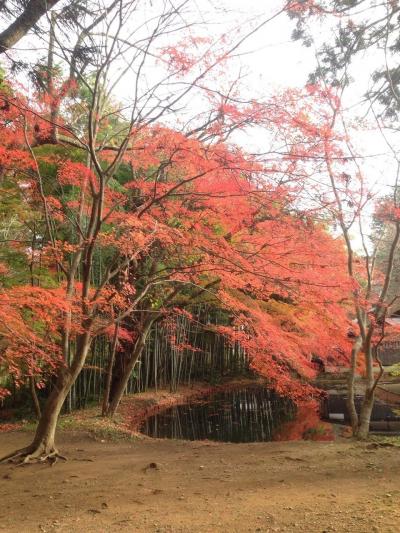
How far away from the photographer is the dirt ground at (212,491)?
142 inches

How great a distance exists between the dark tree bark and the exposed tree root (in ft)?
14.7

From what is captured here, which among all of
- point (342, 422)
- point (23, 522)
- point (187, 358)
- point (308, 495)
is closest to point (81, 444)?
point (23, 522)

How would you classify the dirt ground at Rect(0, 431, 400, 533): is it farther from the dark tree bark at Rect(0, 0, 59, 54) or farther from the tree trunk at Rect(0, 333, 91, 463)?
the dark tree bark at Rect(0, 0, 59, 54)

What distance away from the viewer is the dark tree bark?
Answer: 3.36 meters

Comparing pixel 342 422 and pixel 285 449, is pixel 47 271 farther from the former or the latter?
pixel 342 422

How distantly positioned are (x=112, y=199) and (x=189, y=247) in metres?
1.72

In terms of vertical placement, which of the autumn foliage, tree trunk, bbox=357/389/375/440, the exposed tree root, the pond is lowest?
the pond

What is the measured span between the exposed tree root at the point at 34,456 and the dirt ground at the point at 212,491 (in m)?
0.13

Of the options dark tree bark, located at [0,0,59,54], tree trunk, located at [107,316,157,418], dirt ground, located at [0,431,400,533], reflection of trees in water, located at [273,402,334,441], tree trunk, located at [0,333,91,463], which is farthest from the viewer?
reflection of trees in water, located at [273,402,334,441]

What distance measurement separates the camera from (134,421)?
11.4 meters

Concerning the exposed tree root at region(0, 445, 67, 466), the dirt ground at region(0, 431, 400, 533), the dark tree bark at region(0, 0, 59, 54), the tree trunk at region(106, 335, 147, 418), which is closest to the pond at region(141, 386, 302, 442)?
the tree trunk at region(106, 335, 147, 418)

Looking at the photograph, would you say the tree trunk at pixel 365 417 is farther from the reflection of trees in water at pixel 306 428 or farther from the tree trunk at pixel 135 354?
the tree trunk at pixel 135 354

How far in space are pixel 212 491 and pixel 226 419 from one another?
956cm

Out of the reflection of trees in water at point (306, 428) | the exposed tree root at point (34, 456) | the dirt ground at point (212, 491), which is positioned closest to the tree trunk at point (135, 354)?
the dirt ground at point (212, 491)
